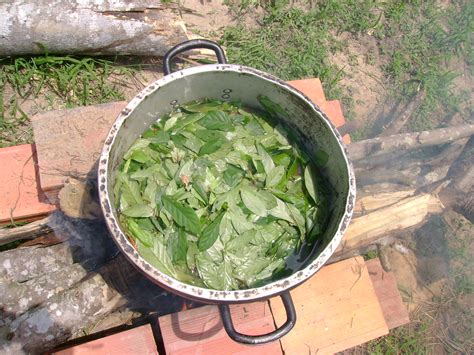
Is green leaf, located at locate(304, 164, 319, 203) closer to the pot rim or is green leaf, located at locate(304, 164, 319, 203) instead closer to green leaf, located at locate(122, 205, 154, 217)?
the pot rim

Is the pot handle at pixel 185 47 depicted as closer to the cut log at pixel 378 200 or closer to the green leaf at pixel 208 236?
the green leaf at pixel 208 236

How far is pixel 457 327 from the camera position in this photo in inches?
128

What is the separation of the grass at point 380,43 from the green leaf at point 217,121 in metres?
1.44

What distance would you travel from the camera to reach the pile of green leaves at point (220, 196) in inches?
72.4

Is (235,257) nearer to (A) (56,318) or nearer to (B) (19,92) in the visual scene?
(A) (56,318)

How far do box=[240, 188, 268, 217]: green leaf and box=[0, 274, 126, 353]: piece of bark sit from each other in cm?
75

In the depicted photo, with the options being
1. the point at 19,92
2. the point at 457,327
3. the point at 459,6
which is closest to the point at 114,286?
the point at 19,92

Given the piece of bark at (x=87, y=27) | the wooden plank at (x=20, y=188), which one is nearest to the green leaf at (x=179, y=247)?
the wooden plank at (x=20, y=188)

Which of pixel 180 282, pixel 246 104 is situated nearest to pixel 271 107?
pixel 246 104

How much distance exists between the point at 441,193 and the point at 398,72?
1.34 meters

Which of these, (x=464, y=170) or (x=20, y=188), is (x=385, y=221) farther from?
(x=20, y=188)

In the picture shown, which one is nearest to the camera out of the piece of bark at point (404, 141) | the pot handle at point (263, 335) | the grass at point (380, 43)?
the pot handle at point (263, 335)

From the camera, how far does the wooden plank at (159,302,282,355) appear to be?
6.97 feet

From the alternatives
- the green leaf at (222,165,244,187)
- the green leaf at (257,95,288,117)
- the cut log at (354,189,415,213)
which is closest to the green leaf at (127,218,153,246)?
the green leaf at (222,165,244,187)
